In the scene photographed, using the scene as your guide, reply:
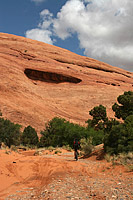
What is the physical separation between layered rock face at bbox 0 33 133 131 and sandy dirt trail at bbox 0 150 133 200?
78.5 feet

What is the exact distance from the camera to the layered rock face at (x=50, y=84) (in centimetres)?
3488

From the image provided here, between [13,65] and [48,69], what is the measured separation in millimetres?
9018

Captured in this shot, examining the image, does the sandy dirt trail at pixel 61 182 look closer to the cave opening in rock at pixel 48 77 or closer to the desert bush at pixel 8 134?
the desert bush at pixel 8 134

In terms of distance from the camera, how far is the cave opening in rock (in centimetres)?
4683

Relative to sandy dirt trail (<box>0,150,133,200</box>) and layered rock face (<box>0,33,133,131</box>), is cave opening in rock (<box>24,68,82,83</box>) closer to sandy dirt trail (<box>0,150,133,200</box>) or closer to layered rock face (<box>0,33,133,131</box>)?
layered rock face (<box>0,33,133,131</box>)

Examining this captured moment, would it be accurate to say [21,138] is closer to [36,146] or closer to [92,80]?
[36,146]

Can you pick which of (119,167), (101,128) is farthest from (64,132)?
(119,167)

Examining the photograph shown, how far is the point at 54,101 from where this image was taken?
1628 inches

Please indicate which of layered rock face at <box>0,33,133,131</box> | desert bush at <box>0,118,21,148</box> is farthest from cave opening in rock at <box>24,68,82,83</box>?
desert bush at <box>0,118,21,148</box>

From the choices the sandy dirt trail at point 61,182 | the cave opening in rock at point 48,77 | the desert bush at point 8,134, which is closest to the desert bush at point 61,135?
the desert bush at point 8,134

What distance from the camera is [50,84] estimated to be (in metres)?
48.0

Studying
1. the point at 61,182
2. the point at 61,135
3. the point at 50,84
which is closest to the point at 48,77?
the point at 50,84

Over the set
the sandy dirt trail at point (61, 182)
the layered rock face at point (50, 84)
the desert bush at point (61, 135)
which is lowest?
the sandy dirt trail at point (61, 182)

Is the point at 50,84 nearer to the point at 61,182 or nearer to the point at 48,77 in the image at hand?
the point at 48,77
